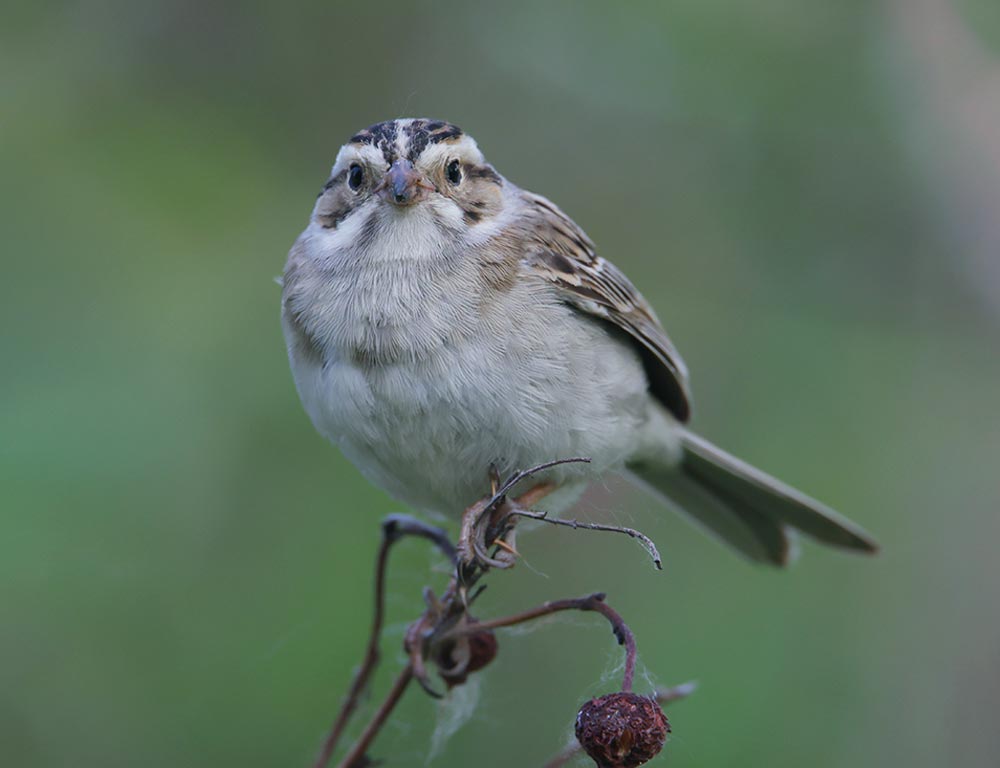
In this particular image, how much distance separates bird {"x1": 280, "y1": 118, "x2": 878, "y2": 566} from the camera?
118 inches

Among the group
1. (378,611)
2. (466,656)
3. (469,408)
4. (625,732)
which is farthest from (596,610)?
(469,408)

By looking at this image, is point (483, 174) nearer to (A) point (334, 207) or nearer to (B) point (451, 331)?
(A) point (334, 207)

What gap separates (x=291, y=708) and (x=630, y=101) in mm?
2655

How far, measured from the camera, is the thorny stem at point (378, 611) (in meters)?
2.32

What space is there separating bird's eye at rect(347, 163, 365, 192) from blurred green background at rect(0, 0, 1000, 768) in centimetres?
109

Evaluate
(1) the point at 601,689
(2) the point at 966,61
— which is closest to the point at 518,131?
(2) the point at 966,61

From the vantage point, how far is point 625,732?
6.18 feet

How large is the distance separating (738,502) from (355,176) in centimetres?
174

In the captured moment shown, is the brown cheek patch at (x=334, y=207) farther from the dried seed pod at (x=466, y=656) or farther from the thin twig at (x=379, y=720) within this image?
the thin twig at (x=379, y=720)

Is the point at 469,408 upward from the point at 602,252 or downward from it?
downward

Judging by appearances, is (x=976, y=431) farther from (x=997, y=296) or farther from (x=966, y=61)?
(x=966, y=61)

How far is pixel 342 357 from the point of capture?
10.1ft

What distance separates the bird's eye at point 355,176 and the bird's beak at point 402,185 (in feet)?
0.30

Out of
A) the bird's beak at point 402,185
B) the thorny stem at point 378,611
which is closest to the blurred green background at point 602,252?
the thorny stem at point 378,611
